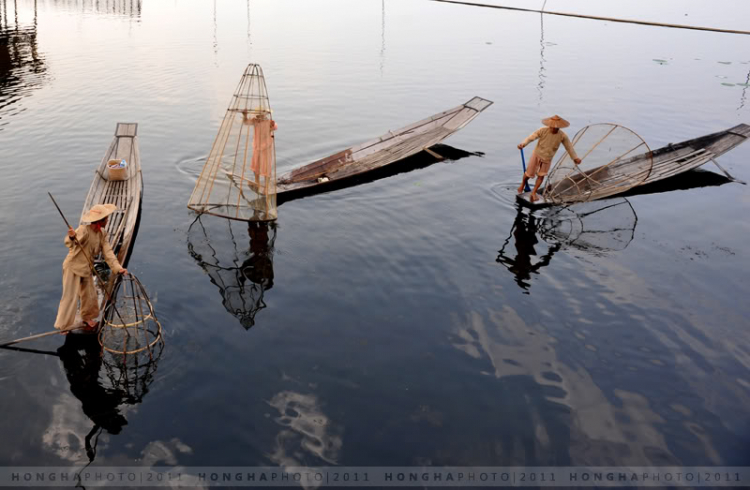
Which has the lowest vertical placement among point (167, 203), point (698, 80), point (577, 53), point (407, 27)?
point (167, 203)

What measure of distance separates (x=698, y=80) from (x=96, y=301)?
86.9 ft

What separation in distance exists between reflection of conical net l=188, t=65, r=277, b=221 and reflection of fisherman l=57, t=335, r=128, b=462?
11.4 ft

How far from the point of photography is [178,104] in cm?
1828

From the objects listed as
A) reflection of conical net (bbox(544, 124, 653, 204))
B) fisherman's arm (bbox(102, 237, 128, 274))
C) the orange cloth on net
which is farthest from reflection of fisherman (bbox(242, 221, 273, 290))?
reflection of conical net (bbox(544, 124, 653, 204))

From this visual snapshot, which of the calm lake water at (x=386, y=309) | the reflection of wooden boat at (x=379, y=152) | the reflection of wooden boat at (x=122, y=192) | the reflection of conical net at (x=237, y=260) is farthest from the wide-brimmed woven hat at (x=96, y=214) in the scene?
the reflection of wooden boat at (x=379, y=152)

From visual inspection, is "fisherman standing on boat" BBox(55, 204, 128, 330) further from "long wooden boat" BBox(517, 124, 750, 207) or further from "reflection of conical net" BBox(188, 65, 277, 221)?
"long wooden boat" BBox(517, 124, 750, 207)

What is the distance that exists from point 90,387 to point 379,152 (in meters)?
8.85

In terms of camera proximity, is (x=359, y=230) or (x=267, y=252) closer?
(x=267, y=252)

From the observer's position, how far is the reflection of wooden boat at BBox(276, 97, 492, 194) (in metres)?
12.0

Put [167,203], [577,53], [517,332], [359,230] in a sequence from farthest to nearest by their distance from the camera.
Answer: [577,53] < [167,203] < [359,230] < [517,332]

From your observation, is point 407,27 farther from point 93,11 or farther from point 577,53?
point 93,11

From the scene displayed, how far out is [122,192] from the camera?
10.5 m

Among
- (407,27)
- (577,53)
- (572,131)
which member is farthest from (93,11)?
(572,131)

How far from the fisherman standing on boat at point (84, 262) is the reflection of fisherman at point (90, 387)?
0.37 m
